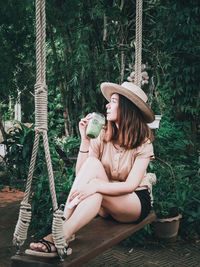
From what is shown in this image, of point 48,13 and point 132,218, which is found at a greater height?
point 48,13

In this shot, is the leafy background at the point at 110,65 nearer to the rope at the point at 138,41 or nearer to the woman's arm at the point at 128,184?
the woman's arm at the point at 128,184

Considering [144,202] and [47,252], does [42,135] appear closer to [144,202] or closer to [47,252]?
[47,252]

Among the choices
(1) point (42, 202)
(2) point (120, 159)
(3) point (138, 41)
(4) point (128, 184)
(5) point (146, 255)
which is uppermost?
(3) point (138, 41)

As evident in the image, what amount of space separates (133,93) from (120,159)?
1.42 ft

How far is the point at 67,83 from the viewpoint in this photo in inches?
247

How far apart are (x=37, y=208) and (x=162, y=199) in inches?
49.9

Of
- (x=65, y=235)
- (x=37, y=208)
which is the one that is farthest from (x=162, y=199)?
(x=65, y=235)

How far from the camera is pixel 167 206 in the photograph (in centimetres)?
316

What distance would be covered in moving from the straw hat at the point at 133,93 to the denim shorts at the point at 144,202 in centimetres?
48

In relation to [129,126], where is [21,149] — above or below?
below

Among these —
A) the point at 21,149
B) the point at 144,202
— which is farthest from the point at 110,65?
the point at 144,202

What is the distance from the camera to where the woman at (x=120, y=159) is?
1921 millimetres

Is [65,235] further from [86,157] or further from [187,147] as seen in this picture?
[187,147]

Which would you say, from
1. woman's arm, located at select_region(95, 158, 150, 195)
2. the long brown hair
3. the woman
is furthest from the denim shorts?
the long brown hair
